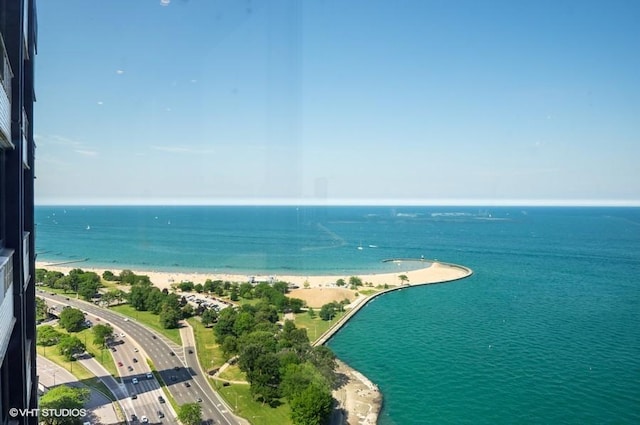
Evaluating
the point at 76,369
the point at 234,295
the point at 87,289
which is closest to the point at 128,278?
the point at 87,289

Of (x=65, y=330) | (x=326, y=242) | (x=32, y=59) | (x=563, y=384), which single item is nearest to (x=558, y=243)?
(x=326, y=242)

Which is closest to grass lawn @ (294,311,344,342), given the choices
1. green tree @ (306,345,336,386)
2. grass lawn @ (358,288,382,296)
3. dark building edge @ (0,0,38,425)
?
green tree @ (306,345,336,386)

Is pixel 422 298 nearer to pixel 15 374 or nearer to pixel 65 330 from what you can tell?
pixel 65 330

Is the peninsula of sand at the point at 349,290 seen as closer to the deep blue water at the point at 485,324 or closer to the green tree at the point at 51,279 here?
the deep blue water at the point at 485,324

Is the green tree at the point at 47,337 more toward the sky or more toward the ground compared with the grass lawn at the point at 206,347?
more toward the sky

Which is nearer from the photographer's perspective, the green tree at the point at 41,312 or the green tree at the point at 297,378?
the green tree at the point at 297,378

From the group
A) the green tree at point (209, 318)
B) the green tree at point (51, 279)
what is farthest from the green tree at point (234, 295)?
the green tree at point (51, 279)

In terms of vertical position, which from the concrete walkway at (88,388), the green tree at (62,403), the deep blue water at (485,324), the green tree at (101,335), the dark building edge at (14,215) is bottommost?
the deep blue water at (485,324)
